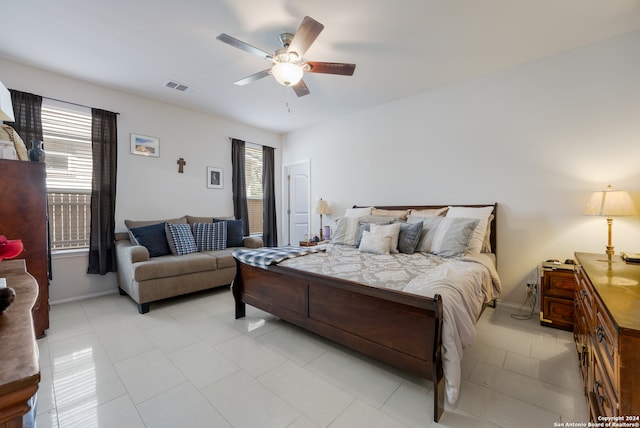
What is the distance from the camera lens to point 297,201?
546cm

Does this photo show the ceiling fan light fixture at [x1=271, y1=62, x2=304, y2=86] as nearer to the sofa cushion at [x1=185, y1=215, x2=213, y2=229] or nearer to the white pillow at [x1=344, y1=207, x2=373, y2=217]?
the white pillow at [x1=344, y1=207, x2=373, y2=217]

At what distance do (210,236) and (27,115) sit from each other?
239 centimetres

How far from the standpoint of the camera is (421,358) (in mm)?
1528

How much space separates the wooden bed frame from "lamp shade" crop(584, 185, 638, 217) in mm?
1996

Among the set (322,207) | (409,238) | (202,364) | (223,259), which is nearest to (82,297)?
(223,259)

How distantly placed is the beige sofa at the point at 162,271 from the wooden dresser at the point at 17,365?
2336 millimetres

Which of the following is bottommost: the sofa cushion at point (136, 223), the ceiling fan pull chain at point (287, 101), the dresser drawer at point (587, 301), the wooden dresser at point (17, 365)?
the dresser drawer at point (587, 301)

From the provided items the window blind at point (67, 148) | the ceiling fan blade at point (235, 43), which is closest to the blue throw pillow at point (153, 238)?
the window blind at point (67, 148)

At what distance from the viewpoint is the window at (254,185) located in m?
5.15

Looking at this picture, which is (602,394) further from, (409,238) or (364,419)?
(409,238)

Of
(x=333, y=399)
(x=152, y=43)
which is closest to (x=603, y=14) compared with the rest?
(x=333, y=399)

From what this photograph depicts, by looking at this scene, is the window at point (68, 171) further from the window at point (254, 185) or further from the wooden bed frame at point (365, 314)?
the wooden bed frame at point (365, 314)

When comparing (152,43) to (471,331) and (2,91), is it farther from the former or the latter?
(471,331)

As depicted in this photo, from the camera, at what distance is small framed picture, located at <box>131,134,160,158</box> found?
3715mm
